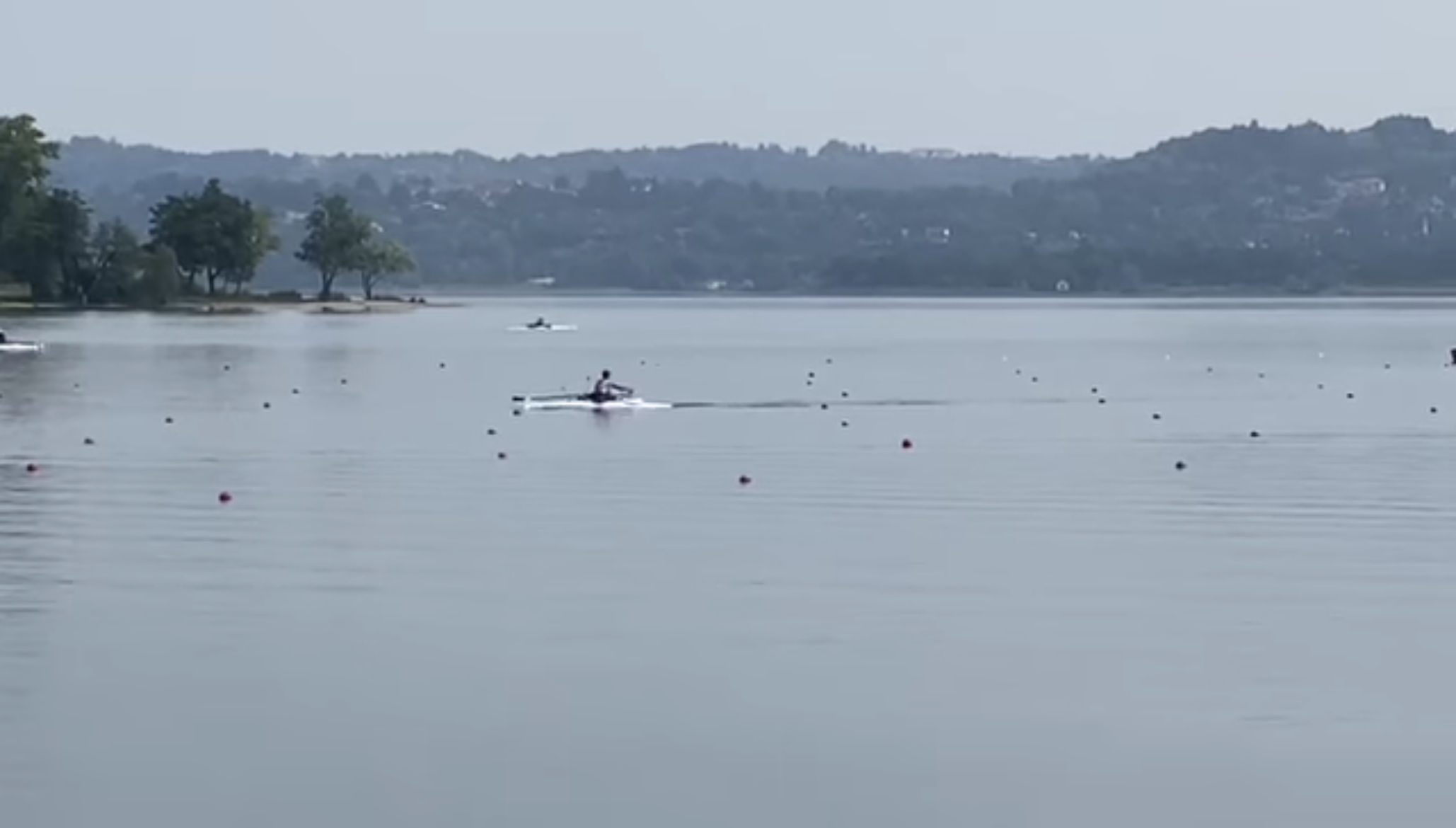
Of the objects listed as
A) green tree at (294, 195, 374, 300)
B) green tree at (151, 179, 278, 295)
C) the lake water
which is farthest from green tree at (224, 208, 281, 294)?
the lake water

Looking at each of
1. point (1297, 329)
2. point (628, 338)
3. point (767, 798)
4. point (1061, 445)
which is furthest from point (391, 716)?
point (1297, 329)

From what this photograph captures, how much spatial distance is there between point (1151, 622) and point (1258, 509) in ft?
36.9

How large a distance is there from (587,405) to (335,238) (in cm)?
10707

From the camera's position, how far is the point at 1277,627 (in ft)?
84.9

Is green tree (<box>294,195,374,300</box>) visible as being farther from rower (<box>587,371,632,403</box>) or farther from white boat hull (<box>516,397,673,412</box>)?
rower (<box>587,371,632,403</box>)

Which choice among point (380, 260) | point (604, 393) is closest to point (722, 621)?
point (604, 393)

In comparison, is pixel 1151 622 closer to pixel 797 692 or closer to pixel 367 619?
pixel 797 692

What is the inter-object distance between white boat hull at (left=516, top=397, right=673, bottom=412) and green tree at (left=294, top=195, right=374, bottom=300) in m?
105

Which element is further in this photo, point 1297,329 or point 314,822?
point 1297,329

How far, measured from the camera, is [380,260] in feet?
549

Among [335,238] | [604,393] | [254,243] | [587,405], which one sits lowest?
[335,238]

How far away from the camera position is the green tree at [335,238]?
538 ft

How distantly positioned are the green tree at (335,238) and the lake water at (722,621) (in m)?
108

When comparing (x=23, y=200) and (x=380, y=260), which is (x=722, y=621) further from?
(x=380, y=260)
